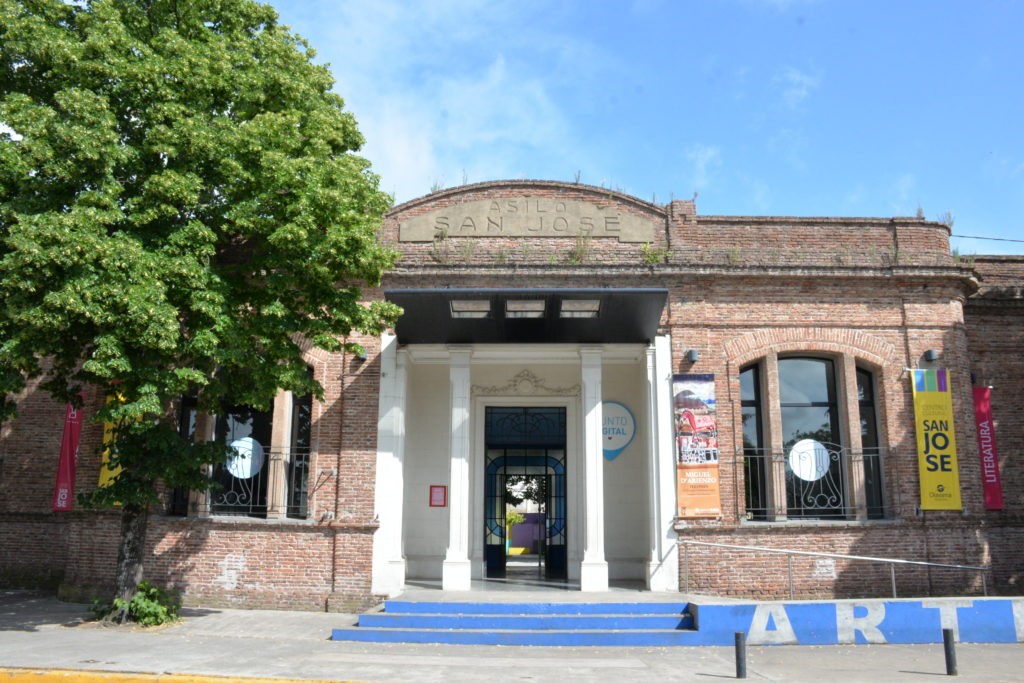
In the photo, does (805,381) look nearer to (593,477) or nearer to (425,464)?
(593,477)

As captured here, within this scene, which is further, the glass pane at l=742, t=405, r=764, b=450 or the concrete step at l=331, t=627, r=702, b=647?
the glass pane at l=742, t=405, r=764, b=450

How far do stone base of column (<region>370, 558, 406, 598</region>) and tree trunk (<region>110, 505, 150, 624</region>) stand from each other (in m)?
3.76

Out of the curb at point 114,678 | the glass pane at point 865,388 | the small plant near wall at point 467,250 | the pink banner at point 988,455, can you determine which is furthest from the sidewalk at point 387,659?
the small plant near wall at point 467,250

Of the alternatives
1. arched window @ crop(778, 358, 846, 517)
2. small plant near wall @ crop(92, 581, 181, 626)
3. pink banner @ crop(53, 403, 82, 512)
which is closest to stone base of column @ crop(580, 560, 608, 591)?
A: arched window @ crop(778, 358, 846, 517)

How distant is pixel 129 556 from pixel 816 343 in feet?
40.3

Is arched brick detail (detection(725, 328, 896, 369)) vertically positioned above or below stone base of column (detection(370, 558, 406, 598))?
above

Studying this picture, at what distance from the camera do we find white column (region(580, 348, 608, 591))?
1376 centimetres

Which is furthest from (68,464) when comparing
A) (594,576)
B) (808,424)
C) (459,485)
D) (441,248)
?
(808,424)

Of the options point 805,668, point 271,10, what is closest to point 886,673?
point 805,668

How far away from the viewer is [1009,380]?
53.3 feet

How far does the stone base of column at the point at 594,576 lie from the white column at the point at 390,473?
3198 millimetres

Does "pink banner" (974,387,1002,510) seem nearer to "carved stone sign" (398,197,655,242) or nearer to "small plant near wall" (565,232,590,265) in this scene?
"carved stone sign" (398,197,655,242)

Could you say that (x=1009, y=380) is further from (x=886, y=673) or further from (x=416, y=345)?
(x=416, y=345)

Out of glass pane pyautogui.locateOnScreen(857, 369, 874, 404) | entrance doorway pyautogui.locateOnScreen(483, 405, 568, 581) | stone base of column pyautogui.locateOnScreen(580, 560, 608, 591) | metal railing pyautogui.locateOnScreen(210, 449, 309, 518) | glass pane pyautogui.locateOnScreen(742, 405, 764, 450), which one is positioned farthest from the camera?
entrance doorway pyautogui.locateOnScreen(483, 405, 568, 581)
